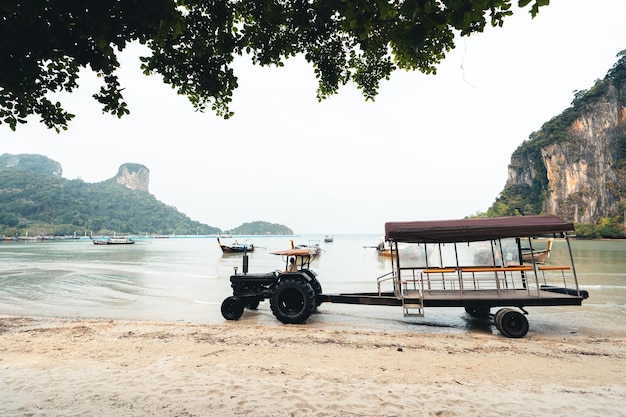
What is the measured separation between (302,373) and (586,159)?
14397 centimetres

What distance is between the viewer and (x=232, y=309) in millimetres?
10047

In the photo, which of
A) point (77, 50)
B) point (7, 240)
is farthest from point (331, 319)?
point (7, 240)

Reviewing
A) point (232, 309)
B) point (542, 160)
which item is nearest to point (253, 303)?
point (232, 309)

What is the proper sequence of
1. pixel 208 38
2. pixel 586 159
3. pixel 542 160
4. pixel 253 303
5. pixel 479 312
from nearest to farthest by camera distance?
pixel 208 38 < pixel 479 312 < pixel 253 303 < pixel 586 159 < pixel 542 160

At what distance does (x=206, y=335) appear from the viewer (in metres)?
7.83

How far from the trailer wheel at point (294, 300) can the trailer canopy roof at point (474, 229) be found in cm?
284

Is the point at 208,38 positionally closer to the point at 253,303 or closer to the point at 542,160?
the point at 253,303

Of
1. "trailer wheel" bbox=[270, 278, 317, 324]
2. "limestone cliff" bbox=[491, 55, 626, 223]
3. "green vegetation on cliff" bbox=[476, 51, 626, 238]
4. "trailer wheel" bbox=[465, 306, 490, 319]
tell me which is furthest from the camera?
"limestone cliff" bbox=[491, 55, 626, 223]

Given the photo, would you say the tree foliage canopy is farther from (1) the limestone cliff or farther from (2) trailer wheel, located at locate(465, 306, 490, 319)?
(1) the limestone cliff

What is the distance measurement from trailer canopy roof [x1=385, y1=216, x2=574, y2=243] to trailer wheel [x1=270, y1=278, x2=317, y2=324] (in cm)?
284

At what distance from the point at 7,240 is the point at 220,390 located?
177359 millimetres

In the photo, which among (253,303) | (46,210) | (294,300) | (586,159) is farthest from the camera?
(46,210)

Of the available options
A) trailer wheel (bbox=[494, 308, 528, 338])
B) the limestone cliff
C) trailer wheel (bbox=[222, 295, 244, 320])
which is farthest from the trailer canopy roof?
the limestone cliff

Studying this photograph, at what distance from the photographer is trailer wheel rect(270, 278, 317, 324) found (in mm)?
9031
